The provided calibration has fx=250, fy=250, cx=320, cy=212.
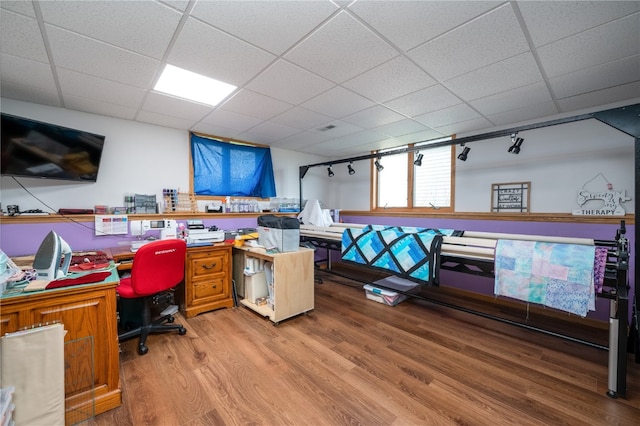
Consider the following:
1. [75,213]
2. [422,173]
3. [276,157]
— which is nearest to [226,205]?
[276,157]

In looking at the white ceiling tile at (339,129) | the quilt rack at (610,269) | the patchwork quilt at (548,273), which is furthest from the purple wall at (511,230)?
the white ceiling tile at (339,129)

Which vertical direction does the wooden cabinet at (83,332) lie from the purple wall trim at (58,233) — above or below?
below

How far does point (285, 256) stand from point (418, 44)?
217 centimetres

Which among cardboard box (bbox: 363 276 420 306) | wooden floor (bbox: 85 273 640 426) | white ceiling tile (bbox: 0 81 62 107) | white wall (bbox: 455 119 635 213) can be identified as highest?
white ceiling tile (bbox: 0 81 62 107)

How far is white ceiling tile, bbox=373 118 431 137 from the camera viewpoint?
326 centimetres

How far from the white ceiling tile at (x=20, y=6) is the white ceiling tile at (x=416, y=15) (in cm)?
175

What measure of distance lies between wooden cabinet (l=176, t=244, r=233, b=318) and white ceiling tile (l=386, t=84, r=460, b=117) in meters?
2.56

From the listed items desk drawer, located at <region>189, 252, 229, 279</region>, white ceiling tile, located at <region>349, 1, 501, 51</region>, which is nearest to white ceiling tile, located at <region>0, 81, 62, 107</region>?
desk drawer, located at <region>189, 252, 229, 279</region>

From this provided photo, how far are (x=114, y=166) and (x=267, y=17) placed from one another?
2.82 m

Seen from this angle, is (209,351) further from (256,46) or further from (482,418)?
(256,46)

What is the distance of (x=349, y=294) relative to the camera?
362cm

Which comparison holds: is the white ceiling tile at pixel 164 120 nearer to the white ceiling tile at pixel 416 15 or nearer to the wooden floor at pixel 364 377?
the wooden floor at pixel 364 377

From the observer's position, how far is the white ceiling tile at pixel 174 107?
8.36 ft

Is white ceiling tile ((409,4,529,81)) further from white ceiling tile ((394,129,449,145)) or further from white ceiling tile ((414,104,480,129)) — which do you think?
white ceiling tile ((394,129,449,145))
